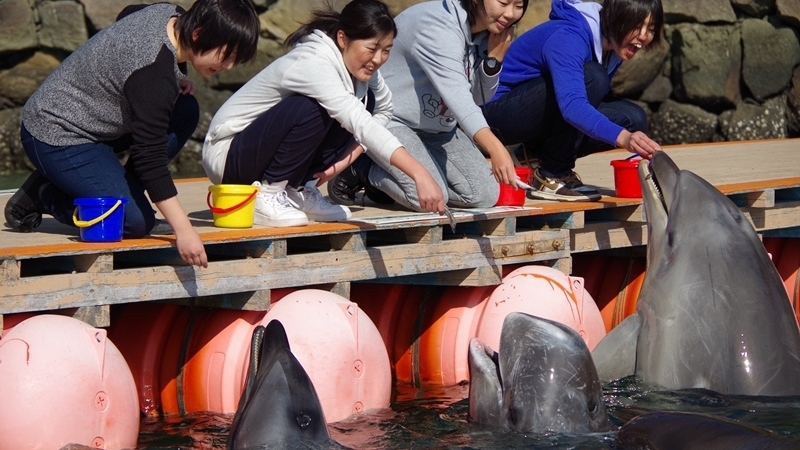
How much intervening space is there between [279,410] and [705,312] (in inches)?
77.3

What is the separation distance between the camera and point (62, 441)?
13.1 feet

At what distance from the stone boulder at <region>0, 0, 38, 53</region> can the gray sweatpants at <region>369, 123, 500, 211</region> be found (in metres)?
9.54

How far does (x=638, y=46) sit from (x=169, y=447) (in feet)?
10.5

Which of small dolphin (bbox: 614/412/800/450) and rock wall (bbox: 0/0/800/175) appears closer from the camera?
small dolphin (bbox: 614/412/800/450)

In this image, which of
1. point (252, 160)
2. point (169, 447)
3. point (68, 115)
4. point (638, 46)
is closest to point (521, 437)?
point (169, 447)

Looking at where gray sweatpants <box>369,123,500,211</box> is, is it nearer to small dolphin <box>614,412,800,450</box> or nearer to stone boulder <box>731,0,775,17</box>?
small dolphin <box>614,412,800,450</box>

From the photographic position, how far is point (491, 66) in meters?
5.79

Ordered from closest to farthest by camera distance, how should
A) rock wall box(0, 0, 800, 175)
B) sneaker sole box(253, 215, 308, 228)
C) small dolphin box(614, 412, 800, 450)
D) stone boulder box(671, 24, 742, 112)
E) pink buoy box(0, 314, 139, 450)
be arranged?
1. small dolphin box(614, 412, 800, 450)
2. pink buoy box(0, 314, 139, 450)
3. sneaker sole box(253, 215, 308, 228)
4. rock wall box(0, 0, 800, 175)
5. stone boulder box(671, 24, 742, 112)

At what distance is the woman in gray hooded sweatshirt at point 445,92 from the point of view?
5.55 metres

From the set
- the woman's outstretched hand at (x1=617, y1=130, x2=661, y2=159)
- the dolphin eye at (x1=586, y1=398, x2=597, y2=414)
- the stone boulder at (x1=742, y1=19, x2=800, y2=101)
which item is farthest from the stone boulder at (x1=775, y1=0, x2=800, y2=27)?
the dolphin eye at (x1=586, y1=398, x2=597, y2=414)

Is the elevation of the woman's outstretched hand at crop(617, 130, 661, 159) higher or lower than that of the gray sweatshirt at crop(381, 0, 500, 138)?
lower

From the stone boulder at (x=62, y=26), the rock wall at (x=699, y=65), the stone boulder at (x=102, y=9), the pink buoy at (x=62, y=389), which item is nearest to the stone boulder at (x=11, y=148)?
the rock wall at (x=699, y=65)

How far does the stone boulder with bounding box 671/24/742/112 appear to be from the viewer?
1492cm

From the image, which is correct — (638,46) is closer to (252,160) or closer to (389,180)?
(389,180)
